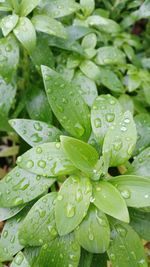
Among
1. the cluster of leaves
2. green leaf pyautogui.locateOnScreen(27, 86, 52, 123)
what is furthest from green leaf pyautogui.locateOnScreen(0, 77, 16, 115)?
green leaf pyautogui.locateOnScreen(27, 86, 52, 123)

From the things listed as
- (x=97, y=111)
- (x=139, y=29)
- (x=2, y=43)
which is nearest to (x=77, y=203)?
(x=97, y=111)

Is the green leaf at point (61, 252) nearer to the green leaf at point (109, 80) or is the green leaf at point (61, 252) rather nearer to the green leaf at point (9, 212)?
the green leaf at point (9, 212)

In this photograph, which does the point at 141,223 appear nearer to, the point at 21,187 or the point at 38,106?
the point at 21,187

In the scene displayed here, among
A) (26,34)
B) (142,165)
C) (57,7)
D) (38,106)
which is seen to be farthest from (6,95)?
(142,165)

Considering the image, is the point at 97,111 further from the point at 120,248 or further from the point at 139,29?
the point at 139,29

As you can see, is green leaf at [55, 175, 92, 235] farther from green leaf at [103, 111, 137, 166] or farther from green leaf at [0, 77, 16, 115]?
green leaf at [0, 77, 16, 115]

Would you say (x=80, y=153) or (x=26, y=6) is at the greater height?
(x=26, y=6)

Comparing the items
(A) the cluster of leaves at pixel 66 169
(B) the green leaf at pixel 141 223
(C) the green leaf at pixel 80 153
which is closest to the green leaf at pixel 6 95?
(A) the cluster of leaves at pixel 66 169
